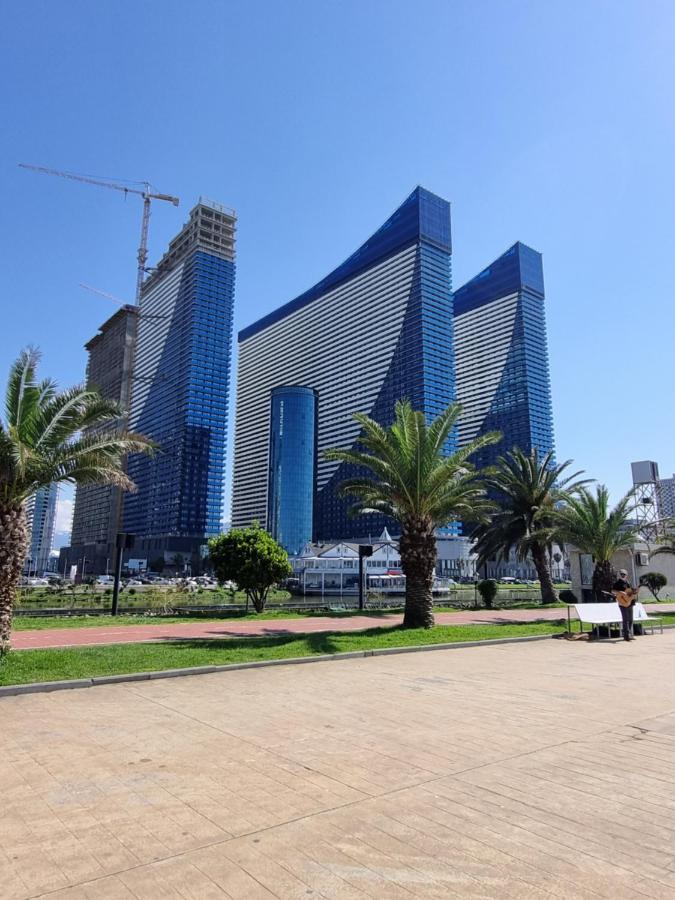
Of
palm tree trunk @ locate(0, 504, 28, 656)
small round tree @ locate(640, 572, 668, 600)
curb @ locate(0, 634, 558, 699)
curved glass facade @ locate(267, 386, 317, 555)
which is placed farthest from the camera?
curved glass facade @ locate(267, 386, 317, 555)

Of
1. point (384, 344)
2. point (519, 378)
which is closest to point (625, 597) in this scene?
point (384, 344)

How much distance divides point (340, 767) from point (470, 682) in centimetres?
501

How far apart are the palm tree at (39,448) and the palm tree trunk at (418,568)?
9.45m

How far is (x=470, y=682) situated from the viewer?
9.71 meters

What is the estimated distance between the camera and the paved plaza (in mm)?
3363

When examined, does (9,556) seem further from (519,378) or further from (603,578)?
(519,378)

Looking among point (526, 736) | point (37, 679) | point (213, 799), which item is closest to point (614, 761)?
point (526, 736)

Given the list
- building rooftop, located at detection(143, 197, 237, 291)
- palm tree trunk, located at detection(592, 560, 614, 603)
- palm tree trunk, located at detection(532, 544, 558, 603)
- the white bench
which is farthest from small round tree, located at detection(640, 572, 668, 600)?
building rooftop, located at detection(143, 197, 237, 291)

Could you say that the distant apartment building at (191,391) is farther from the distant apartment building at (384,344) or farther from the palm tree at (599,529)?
the palm tree at (599,529)

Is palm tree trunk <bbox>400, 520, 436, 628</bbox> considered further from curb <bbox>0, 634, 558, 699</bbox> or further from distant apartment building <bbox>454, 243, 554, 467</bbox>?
distant apartment building <bbox>454, 243, 554, 467</bbox>

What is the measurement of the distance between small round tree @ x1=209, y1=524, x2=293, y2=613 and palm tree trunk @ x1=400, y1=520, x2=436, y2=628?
19.2 feet

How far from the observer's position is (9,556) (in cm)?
1148

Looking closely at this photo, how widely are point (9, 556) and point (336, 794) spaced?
31.0 feet

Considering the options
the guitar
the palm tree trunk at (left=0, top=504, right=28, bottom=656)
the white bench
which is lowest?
the white bench
